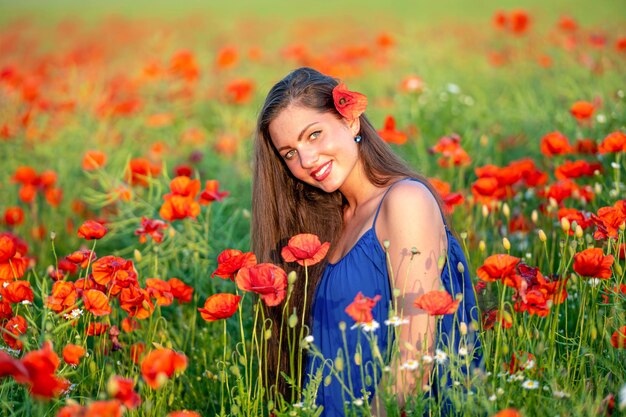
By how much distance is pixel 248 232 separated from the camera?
3967mm

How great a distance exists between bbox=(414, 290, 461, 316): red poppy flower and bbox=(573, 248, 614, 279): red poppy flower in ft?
1.23

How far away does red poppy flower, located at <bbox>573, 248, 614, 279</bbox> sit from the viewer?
2.00 meters

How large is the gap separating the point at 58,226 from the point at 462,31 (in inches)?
266

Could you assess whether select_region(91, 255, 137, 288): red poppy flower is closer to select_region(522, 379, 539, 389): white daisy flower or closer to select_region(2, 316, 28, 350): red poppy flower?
select_region(2, 316, 28, 350): red poppy flower

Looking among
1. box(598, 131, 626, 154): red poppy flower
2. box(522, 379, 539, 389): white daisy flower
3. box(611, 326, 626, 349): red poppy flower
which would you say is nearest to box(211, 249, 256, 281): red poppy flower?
box(522, 379, 539, 389): white daisy flower

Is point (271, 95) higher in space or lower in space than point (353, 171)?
higher

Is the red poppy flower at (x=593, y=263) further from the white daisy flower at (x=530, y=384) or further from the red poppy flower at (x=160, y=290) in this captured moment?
the red poppy flower at (x=160, y=290)

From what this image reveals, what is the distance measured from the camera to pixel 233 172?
4746 millimetres

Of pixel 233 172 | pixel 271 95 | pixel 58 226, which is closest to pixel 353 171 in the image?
pixel 271 95

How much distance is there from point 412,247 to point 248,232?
1781mm

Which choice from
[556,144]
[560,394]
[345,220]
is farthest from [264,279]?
[556,144]

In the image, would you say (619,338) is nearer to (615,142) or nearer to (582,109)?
(615,142)

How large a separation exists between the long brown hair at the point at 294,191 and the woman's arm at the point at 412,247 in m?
0.27

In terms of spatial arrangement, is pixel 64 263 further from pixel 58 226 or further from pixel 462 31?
pixel 462 31
